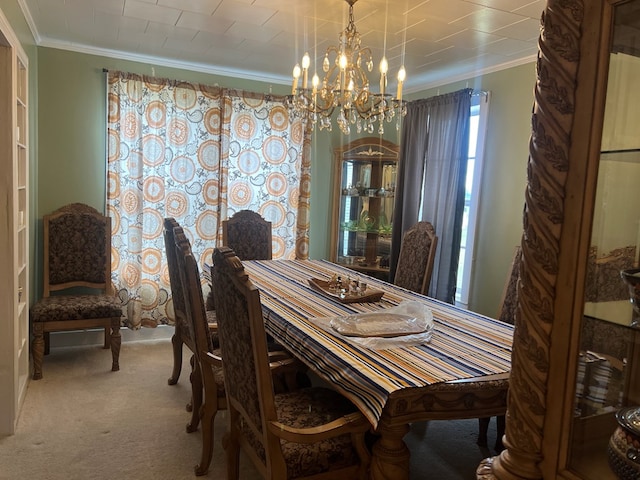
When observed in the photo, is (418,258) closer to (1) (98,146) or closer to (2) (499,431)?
(2) (499,431)

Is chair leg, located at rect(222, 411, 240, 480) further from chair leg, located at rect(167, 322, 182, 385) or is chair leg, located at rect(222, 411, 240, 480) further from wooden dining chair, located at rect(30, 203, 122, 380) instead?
wooden dining chair, located at rect(30, 203, 122, 380)

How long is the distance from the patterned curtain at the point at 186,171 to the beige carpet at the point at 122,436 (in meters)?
0.94

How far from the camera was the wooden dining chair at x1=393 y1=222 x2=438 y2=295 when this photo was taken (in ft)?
11.4

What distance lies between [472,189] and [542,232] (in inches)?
130

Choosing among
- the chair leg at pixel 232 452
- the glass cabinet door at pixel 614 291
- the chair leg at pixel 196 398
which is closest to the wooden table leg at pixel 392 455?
the chair leg at pixel 232 452

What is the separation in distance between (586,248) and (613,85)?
27 cm

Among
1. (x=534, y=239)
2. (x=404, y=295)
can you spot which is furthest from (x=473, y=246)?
(x=534, y=239)

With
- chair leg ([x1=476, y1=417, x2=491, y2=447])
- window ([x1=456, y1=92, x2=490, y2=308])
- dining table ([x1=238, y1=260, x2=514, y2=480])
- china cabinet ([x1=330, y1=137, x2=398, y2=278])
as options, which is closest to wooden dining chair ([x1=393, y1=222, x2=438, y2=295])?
window ([x1=456, y1=92, x2=490, y2=308])

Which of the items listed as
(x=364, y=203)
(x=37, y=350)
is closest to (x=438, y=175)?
(x=364, y=203)

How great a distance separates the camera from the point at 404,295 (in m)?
3.07

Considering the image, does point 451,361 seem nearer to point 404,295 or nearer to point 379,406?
point 379,406

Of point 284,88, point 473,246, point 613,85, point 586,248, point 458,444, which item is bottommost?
point 458,444

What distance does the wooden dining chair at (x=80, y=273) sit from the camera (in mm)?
3594

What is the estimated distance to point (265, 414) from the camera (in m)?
1.68
